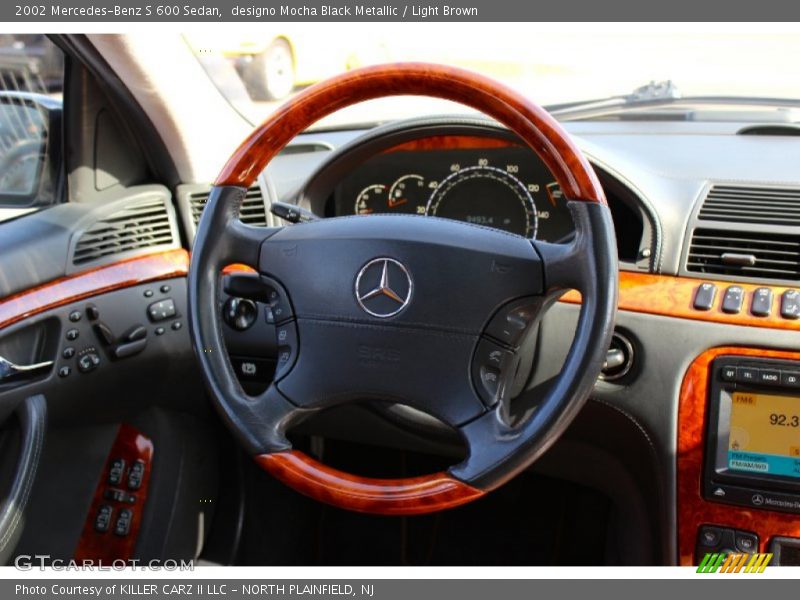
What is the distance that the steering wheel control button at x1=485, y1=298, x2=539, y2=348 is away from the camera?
1.48 meters

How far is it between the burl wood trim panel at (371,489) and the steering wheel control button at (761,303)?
2.53ft

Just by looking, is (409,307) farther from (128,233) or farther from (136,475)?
(136,475)

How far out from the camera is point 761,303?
1826mm

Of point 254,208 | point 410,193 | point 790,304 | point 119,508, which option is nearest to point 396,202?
point 410,193

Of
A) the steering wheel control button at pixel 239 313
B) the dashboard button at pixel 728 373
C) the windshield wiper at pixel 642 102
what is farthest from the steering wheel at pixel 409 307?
the windshield wiper at pixel 642 102

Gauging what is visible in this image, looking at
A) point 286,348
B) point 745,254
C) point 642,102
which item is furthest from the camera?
point 642,102

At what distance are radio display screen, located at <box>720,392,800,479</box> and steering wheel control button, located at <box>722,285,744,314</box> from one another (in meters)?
0.17

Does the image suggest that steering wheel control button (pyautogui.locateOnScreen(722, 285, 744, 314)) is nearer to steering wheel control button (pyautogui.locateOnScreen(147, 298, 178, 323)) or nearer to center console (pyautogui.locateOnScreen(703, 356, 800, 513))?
center console (pyautogui.locateOnScreen(703, 356, 800, 513))

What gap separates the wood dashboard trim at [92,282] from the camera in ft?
6.21

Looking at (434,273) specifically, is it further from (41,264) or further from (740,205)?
(41,264)

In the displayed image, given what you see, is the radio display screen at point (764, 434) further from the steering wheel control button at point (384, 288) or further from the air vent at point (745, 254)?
the steering wheel control button at point (384, 288)

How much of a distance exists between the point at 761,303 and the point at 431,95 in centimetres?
82

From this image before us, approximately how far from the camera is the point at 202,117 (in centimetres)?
231

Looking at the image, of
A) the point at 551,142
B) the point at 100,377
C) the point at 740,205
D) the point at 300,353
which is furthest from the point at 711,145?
the point at 100,377
